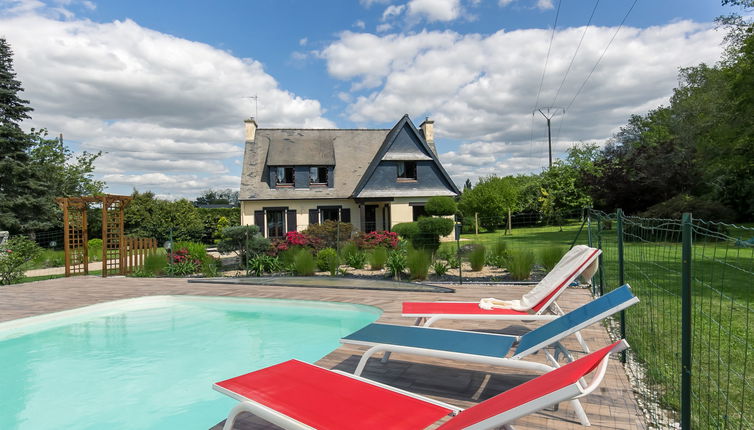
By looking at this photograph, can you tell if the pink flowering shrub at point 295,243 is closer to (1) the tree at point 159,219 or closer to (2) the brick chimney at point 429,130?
(1) the tree at point 159,219

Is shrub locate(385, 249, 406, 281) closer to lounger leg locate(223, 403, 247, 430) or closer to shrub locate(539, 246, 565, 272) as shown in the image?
shrub locate(539, 246, 565, 272)

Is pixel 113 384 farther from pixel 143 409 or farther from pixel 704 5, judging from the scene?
pixel 704 5

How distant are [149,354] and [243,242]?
684 centimetres

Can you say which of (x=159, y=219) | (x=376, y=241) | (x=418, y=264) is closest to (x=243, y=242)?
(x=376, y=241)

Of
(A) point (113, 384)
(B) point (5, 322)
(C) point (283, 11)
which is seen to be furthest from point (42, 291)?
(C) point (283, 11)

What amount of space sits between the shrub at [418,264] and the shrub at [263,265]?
3902 mm

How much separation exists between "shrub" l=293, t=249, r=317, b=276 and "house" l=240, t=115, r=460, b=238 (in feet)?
38.8

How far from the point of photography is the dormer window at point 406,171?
24.8 meters

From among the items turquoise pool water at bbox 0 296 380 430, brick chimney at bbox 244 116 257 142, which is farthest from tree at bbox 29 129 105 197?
turquoise pool water at bbox 0 296 380 430

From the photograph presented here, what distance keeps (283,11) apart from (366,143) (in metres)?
13.4

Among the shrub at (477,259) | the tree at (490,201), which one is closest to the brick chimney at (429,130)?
the tree at (490,201)

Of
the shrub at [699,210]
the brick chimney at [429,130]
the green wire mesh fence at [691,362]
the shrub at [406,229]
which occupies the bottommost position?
the green wire mesh fence at [691,362]

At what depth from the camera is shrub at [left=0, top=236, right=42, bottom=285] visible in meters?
11.6

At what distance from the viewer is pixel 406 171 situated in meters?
25.0
